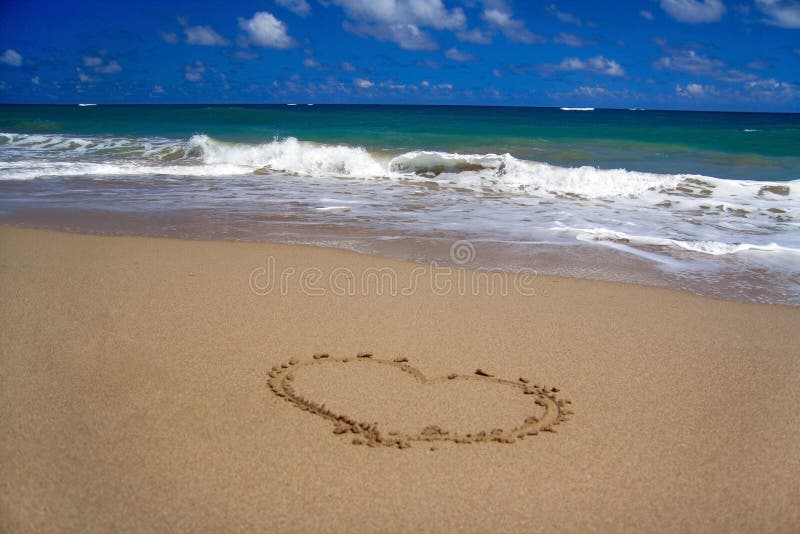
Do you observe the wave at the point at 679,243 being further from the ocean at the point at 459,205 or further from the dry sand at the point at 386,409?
the dry sand at the point at 386,409

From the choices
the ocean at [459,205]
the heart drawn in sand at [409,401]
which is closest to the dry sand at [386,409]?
the heart drawn in sand at [409,401]

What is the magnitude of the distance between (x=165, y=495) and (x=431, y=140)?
21.1 metres

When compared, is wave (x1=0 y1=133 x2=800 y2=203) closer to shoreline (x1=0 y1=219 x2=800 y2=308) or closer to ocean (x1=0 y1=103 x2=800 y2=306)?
ocean (x1=0 y1=103 x2=800 y2=306)

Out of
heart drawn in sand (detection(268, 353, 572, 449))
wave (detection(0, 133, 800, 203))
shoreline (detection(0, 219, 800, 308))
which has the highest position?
wave (detection(0, 133, 800, 203))

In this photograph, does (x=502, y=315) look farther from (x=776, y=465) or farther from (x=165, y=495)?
(x=165, y=495)

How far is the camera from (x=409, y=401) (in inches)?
128

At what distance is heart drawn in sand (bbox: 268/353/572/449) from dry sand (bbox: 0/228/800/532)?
0.02 m

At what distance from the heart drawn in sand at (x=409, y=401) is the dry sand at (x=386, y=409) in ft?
0.05

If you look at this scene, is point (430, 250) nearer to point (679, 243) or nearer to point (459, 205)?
point (679, 243)

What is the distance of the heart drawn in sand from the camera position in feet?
9.76

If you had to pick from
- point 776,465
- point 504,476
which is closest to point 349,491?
point 504,476

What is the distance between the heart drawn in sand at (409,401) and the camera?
297 centimetres

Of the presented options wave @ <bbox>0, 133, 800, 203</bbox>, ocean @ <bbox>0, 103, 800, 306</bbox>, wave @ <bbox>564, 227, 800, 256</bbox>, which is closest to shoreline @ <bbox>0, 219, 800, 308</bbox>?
ocean @ <bbox>0, 103, 800, 306</bbox>

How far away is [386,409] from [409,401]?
15cm
